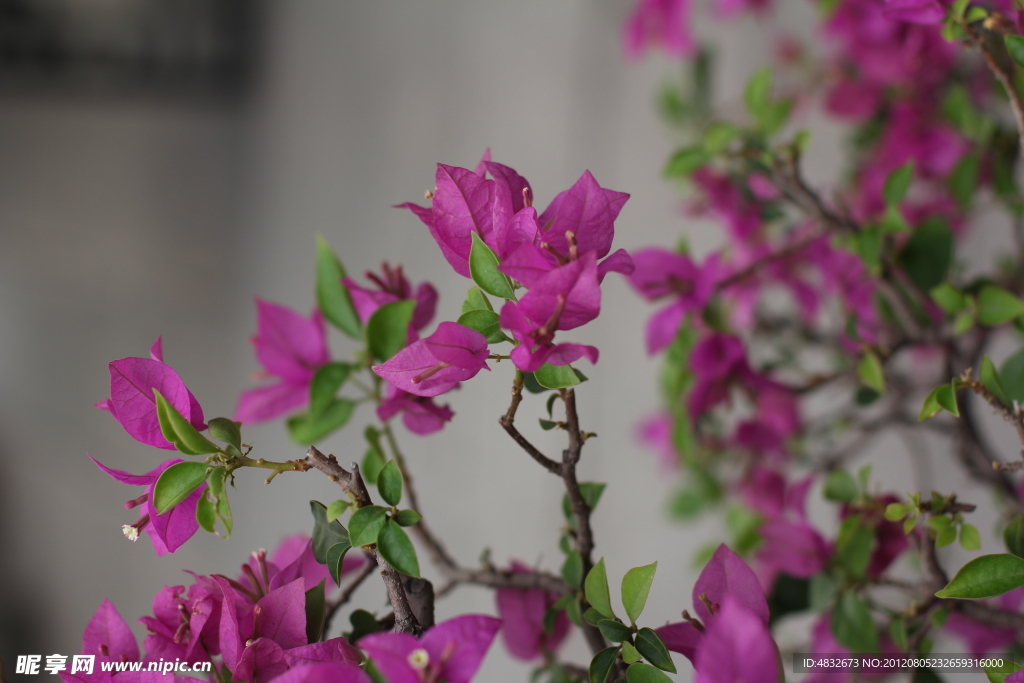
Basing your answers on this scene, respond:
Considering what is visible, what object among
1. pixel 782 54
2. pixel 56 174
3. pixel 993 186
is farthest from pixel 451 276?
pixel 993 186

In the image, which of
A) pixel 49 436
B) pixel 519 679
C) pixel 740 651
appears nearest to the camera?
pixel 740 651

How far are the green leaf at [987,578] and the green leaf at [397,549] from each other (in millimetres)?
269

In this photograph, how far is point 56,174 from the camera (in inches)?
54.3

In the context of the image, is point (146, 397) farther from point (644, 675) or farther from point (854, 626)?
point (854, 626)

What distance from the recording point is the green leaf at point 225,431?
1.07ft

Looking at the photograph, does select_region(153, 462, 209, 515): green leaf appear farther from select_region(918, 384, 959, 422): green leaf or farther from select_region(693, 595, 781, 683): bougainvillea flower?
select_region(918, 384, 959, 422): green leaf

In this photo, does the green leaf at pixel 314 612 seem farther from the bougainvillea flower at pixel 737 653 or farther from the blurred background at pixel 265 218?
the blurred background at pixel 265 218

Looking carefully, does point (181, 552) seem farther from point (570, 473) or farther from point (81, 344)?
point (570, 473)

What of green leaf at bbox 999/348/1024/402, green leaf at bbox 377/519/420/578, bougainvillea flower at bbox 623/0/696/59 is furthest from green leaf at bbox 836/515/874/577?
bougainvillea flower at bbox 623/0/696/59

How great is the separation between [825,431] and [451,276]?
2.67ft

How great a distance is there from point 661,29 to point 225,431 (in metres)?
0.80

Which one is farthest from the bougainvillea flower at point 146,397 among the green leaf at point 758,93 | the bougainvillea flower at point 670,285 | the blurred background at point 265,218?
the blurred background at point 265,218

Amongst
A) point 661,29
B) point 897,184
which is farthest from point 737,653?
point 661,29

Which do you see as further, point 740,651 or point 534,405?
point 534,405
